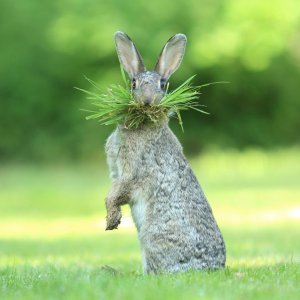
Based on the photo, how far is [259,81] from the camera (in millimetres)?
33250

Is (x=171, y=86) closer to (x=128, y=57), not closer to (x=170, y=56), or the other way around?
(x=170, y=56)

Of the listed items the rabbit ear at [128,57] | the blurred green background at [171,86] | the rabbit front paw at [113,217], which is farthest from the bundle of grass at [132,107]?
the blurred green background at [171,86]

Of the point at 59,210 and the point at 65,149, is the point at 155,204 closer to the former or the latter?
the point at 59,210

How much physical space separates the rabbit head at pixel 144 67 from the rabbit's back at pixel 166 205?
0.37 meters

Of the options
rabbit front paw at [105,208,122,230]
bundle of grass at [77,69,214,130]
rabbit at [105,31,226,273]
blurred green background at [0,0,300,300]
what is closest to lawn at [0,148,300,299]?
blurred green background at [0,0,300,300]

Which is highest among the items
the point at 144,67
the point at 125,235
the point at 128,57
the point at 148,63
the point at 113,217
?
the point at 148,63

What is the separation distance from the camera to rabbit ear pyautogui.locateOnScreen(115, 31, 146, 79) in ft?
28.1

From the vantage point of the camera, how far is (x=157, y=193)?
804cm


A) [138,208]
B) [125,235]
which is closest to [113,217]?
[138,208]

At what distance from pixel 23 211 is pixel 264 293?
529 inches

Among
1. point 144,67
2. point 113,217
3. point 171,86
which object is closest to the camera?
point 113,217

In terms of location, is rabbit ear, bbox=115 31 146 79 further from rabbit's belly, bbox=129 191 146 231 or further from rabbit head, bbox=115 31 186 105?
rabbit's belly, bbox=129 191 146 231

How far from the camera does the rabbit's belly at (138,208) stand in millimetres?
8078

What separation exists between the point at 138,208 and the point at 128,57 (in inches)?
59.9
